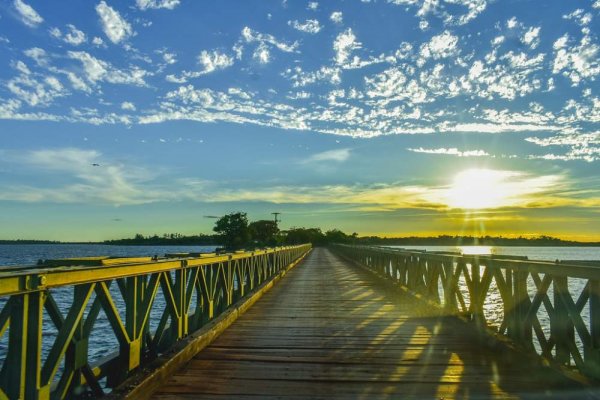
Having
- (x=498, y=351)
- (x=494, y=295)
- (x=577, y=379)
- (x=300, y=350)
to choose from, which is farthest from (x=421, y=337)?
(x=494, y=295)

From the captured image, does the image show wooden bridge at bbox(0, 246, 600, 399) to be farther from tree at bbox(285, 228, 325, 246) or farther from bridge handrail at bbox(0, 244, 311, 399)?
tree at bbox(285, 228, 325, 246)

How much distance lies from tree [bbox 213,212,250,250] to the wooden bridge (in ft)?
465

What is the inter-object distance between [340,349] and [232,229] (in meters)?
148

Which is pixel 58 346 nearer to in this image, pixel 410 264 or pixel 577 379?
pixel 577 379

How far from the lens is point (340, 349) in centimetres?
635

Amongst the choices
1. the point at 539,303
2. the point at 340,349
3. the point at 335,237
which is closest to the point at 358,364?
the point at 340,349

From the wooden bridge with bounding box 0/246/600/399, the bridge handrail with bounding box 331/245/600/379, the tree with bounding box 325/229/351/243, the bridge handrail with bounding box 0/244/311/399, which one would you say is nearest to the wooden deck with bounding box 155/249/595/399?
the wooden bridge with bounding box 0/246/600/399

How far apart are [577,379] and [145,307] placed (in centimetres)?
410

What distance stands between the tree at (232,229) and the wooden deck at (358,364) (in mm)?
141519

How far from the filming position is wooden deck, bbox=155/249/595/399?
4555 mm

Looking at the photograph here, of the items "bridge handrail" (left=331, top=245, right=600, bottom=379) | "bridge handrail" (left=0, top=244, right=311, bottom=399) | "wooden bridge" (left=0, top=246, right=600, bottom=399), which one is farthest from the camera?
"bridge handrail" (left=331, top=245, right=600, bottom=379)

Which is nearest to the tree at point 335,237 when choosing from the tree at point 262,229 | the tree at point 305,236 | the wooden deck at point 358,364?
the tree at point 305,236

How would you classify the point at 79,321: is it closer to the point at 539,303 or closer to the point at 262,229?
the point at 539,303

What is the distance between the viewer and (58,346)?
11.5ft
